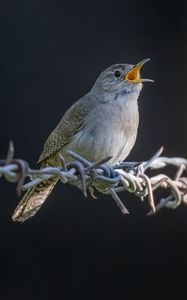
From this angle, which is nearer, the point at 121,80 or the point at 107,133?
the point at 107,133

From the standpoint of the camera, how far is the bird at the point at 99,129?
4.18 meters

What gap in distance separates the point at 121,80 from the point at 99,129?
1.63 feet

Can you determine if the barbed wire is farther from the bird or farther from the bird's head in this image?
the bird's head

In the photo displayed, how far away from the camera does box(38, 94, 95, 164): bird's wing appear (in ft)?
14.1

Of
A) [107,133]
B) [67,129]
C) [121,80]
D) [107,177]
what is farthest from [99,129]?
[107,177]

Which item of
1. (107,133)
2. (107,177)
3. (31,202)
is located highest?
(107,177)

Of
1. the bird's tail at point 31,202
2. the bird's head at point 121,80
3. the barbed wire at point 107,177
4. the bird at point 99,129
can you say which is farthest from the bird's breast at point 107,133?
the barbed wire at point 107,177

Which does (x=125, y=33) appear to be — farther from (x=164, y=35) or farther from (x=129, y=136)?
(x=129, y=136)

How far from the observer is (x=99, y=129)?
421 centimetres

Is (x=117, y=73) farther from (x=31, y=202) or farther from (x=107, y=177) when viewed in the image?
(x=107, y=177)

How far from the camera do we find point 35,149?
5164mm

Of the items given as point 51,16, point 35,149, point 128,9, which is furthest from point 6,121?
point 128,9

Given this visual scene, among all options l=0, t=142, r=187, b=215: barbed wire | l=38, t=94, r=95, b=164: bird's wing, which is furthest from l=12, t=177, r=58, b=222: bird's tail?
l=0, t=142, r=187, b=215: barbed wire

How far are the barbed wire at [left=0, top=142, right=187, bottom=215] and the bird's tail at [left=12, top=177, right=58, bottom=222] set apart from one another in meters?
1.02
